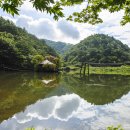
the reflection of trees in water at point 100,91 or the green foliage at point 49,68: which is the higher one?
the green foliage at point 49,68

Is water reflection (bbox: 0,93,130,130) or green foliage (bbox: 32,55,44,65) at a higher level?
green foliage (bbox: 32,55,44,65)

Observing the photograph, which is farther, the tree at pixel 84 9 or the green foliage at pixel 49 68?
the green foliage at pixel 49 68

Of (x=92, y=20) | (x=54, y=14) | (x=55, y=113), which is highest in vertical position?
(x=92, y=20)

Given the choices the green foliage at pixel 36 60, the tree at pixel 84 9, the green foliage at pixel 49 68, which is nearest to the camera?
the tree at pixel 84 9

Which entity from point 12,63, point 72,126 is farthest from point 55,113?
point 12,63

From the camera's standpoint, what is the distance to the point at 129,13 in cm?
598

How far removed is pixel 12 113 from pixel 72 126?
3.48 m

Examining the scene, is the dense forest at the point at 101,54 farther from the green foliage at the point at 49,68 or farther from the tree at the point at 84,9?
the tree at the point at 84,9

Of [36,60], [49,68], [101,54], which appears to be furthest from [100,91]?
[101,54]

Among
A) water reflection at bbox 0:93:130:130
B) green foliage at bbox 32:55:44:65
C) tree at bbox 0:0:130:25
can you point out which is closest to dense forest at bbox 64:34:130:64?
green foliage at bbox 32:55:44:65

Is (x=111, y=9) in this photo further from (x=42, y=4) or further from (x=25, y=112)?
(x=25, y=112)

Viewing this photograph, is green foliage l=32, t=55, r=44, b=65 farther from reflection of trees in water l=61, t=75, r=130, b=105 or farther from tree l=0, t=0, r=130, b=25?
tree l=0, t=0, r=130, b=25

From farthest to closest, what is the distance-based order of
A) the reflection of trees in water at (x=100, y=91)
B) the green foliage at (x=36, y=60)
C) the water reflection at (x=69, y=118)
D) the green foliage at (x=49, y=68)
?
the green foliage at (x=36, y=60) < the green foliage at (x=49, y=68) < the reflection of trees in water at (x=100, y=91) < the water reflection at (x=69, y=118)

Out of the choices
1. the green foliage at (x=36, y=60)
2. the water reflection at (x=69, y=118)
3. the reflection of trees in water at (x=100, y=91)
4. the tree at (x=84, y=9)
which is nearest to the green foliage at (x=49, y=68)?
the green foliage at (x=36, y=60)
